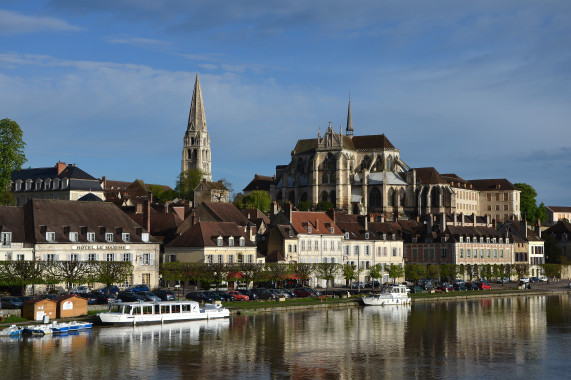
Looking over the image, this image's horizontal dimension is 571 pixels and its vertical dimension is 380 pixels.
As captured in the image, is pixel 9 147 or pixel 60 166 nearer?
pixel 9 147

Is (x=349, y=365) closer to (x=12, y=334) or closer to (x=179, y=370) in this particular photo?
(x=179, y=370)

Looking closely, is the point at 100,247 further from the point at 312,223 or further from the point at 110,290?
the point at 312,223

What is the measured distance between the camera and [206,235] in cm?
8862

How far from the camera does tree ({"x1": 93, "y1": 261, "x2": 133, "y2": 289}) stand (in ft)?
241

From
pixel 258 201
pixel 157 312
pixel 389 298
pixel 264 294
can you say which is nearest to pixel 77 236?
pixel 264 294

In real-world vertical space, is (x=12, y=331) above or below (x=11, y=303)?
below

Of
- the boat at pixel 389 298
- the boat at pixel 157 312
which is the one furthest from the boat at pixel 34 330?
the boat at pixel 389 298

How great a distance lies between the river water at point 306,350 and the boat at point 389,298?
11.7 metres

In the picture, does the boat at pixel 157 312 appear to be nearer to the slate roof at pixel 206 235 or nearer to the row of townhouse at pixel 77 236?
the row of townhouse at pixel 77 236

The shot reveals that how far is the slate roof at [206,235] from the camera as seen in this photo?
→ 88069 millimetres

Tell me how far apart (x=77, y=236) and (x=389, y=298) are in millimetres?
29363

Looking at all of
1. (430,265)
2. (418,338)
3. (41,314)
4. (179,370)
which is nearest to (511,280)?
(430,265)

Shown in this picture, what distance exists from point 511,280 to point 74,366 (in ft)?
338

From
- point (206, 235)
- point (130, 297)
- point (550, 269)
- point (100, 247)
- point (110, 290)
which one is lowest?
point (130, 297)
